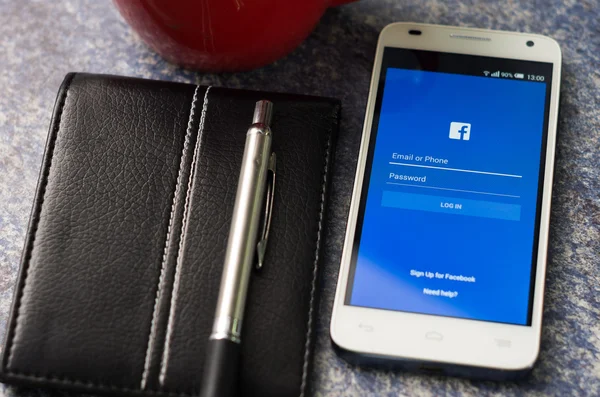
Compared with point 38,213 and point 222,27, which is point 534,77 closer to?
point 222,27

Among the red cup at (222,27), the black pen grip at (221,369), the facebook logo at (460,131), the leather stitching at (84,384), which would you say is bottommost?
the leather stitching at (84,384)

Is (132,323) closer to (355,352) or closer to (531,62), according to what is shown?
(355,352)

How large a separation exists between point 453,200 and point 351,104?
0.10 metres

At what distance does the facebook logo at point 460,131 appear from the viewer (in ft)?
1.36

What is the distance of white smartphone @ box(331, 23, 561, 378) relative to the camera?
368 millimetres

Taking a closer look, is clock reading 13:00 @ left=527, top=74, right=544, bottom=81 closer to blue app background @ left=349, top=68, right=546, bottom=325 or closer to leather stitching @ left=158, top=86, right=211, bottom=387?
blue app background @ left=349, top=68, right=546, bottom=325

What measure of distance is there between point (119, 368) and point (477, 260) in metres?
0.21

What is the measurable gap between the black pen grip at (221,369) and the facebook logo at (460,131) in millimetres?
183

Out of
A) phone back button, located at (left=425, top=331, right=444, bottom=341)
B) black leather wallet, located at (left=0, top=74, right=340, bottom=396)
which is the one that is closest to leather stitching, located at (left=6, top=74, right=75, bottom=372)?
black leather wallet, located at (left=0, top=74, right=340, bottom=396)

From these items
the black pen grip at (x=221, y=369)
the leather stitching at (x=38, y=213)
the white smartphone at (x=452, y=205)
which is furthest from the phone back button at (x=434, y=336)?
the leather stitching at (x=38, y=213)

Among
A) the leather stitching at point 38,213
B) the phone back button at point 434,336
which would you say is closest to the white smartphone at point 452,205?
the phone back button at point 434,336

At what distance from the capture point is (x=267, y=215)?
0.39m

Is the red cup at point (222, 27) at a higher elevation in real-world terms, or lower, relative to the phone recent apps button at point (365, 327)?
Answer: higher

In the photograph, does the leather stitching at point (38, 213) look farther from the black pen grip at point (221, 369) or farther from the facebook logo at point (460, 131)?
the facebook logo at point (460, 131)
